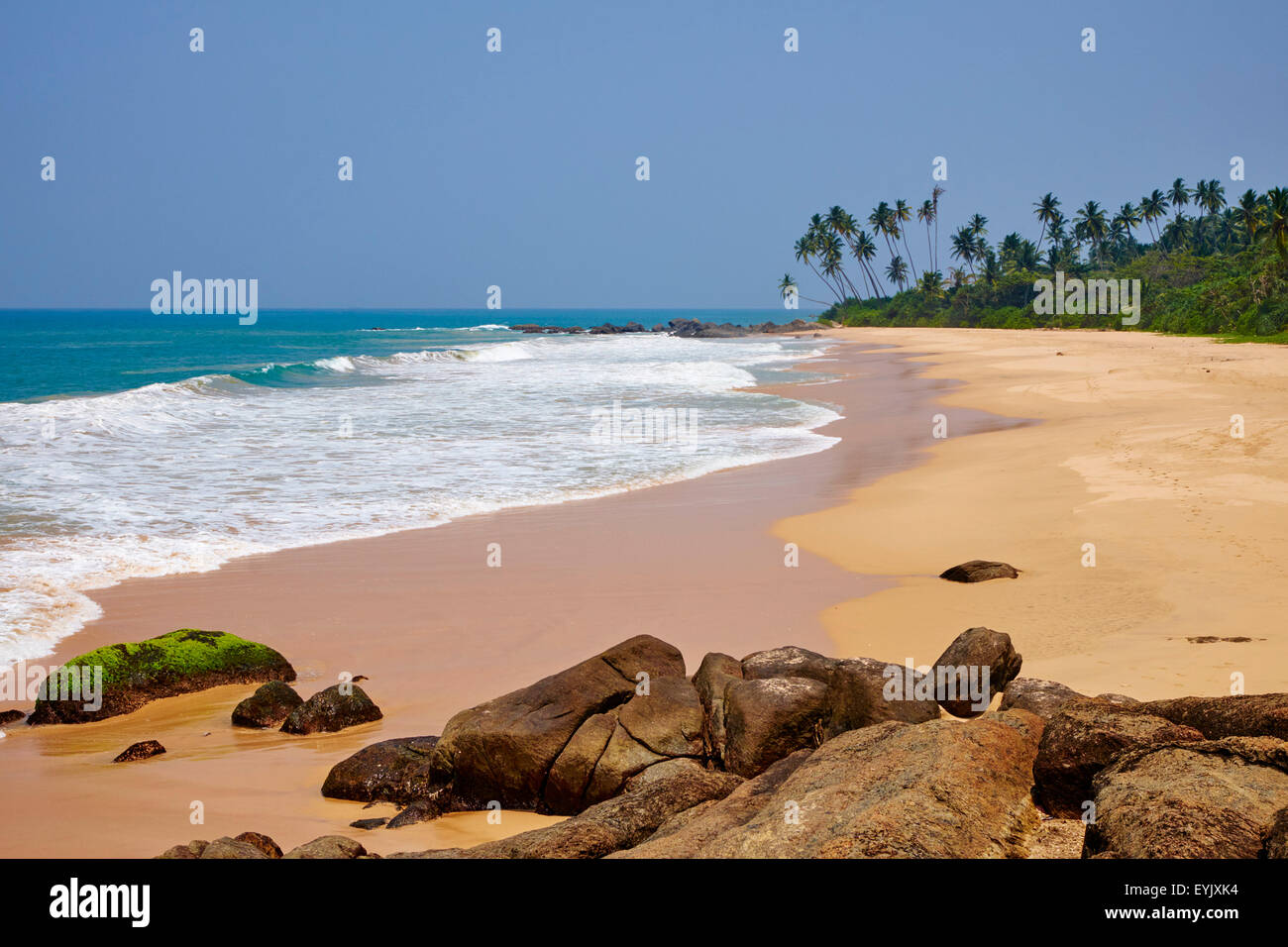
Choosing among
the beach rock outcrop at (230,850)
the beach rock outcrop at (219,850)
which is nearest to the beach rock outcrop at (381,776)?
the beach rock outcrop at (219,850)

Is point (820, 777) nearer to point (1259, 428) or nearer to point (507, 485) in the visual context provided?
point (507, 485)

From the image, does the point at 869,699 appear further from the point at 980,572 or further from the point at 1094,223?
the point at 1094,223

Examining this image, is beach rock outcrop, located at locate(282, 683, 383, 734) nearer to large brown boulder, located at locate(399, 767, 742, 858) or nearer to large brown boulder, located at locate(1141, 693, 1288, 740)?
large brown boulder, located at locate(399, 767, 742, 858)

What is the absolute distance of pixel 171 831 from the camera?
4969 millimetres

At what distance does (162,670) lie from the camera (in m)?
7.21

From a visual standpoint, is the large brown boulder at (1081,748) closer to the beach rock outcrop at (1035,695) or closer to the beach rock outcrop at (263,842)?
the beach rock outcrop at (1035,695)

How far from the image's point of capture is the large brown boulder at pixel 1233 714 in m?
3.89

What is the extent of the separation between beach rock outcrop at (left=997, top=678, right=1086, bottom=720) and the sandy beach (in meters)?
0.90

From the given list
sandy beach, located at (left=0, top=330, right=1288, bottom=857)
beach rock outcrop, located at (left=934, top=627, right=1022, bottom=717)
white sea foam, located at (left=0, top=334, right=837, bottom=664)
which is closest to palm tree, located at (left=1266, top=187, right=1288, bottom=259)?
white sea foam, located at (left=0, top=334, right=837, bottom=664)

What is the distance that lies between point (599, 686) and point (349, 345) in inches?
2965

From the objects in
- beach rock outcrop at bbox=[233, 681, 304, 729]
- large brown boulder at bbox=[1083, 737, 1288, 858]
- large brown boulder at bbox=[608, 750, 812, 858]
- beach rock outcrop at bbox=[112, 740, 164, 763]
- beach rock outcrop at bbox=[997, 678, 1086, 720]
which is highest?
large brown boulder at bbox=[1083, 737, 1288, 858]

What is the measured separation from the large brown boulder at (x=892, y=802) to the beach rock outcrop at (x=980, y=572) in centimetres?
509

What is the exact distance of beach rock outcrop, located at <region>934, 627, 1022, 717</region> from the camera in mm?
Answer: 5832
